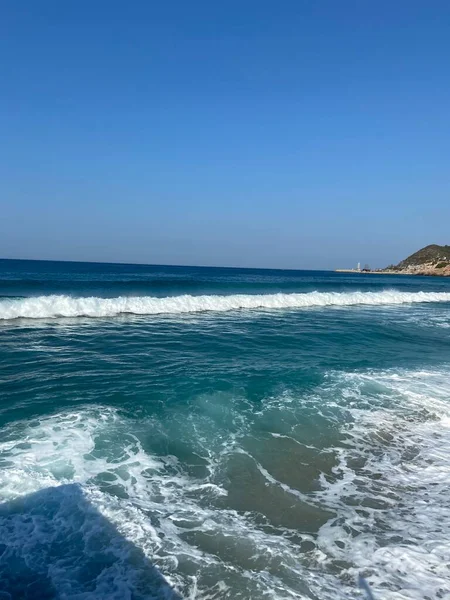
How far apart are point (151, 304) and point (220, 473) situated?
57.1ft

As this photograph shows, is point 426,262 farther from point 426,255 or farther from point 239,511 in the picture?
point 239,511

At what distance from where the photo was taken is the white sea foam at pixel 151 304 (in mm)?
17802

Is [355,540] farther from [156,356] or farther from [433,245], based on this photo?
[433,245]

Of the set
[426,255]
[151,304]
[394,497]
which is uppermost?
[426,255]

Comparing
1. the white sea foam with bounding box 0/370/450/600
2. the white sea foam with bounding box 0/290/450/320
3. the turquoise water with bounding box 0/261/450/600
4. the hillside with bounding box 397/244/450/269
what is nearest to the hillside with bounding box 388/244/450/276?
the hillside with bounding box 397/244/450/269

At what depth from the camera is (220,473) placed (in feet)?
17.1

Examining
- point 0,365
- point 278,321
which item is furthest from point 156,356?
point 278,321

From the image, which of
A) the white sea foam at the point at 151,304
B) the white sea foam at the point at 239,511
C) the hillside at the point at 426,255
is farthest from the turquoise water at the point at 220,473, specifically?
the hillside at the point at 426,255

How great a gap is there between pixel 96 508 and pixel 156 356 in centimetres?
712

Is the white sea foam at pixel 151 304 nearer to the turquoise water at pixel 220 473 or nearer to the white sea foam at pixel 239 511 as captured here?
the turquoise water at pixel 220 473

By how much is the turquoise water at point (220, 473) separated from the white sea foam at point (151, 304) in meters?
6.05

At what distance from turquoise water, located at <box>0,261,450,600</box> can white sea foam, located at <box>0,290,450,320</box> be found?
6046 mm

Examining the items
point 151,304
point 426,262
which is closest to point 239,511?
point 151,304

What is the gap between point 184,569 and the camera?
3516 mm
